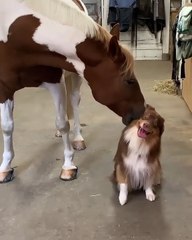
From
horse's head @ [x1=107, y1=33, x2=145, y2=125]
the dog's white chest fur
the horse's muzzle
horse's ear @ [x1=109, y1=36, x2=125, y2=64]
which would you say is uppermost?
horse's ear @ [x1=109, y1=36, x2=125, y2=64]

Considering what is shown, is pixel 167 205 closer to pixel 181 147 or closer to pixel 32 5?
pixel 181 147

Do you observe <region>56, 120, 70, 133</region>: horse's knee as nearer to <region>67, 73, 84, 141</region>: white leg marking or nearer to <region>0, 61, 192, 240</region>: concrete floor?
<region>0, 61, 192, 240</region>: concrete floor

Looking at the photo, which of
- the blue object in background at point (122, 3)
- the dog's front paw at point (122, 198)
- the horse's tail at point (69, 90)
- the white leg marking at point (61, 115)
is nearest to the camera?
the dog's front paw at point (122, 198)

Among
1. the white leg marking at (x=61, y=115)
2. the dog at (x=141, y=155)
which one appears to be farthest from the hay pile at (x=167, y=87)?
the dog at (x=141, y=155)

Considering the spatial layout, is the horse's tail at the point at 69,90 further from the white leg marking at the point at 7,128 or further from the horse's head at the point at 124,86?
the horse's head at the point at 124,86

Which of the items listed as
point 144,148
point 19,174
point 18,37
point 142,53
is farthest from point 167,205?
point 142,53

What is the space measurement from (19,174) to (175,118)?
151cm

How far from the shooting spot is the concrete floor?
1.85 meters

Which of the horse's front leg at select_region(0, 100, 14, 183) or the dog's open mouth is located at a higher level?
the dog's open mouth

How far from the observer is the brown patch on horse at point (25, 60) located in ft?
6.30

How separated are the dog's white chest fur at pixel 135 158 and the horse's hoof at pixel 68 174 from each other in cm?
42

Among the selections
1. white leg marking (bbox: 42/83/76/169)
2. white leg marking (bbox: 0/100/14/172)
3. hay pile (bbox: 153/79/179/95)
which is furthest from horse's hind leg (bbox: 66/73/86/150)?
hay pile (bbox: 153/79/179/95)

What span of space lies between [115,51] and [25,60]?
0.47 metres

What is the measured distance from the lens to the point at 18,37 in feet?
6.33
